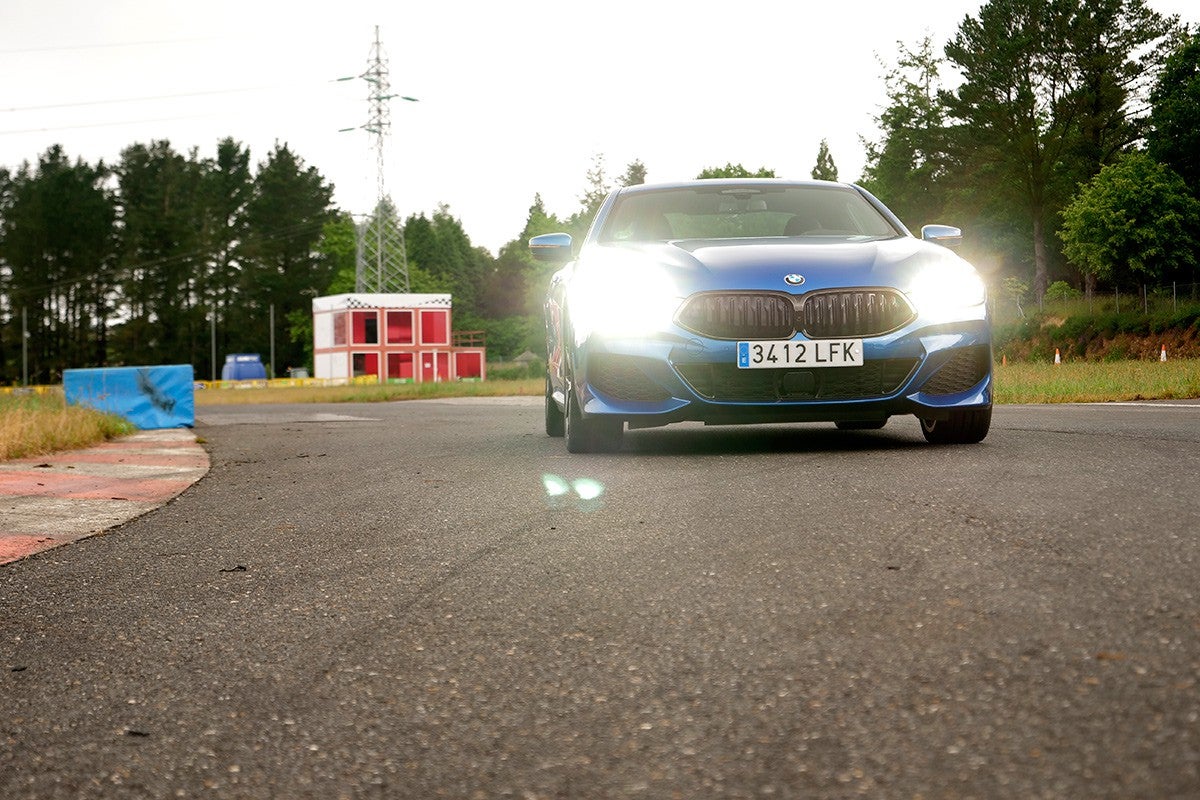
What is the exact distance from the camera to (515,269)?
5226 inches

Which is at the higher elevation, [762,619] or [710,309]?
[710,309]

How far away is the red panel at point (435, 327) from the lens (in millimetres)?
79688

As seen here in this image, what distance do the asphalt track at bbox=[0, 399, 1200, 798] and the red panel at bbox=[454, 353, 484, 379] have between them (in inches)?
3120

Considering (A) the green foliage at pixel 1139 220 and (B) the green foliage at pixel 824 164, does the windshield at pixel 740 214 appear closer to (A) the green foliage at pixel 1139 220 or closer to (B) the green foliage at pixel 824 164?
(A) the green foliage at pixel 1139 220

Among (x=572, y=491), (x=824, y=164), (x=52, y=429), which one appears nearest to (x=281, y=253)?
(x=824, y=164)

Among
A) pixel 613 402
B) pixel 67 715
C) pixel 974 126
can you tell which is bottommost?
pixel 67 715

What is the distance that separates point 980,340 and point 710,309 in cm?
150

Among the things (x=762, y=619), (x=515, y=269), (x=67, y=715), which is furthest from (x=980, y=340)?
(x=515, y=269)

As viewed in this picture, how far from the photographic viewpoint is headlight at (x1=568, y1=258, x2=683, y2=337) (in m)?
6.98

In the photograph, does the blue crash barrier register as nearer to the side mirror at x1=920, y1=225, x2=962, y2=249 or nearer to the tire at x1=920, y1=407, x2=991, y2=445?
the side mirror at x1=920, y1=225, x2=962, y2=249

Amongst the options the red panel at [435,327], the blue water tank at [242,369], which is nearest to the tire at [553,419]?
the red panel at [435,327]

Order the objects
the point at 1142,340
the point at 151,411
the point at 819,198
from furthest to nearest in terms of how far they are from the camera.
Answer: the point at 1142,340
the point at 151,411
the point at 819,198

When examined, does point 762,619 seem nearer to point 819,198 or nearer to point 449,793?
point 449,793

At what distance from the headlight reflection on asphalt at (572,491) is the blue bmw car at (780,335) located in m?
0.84
